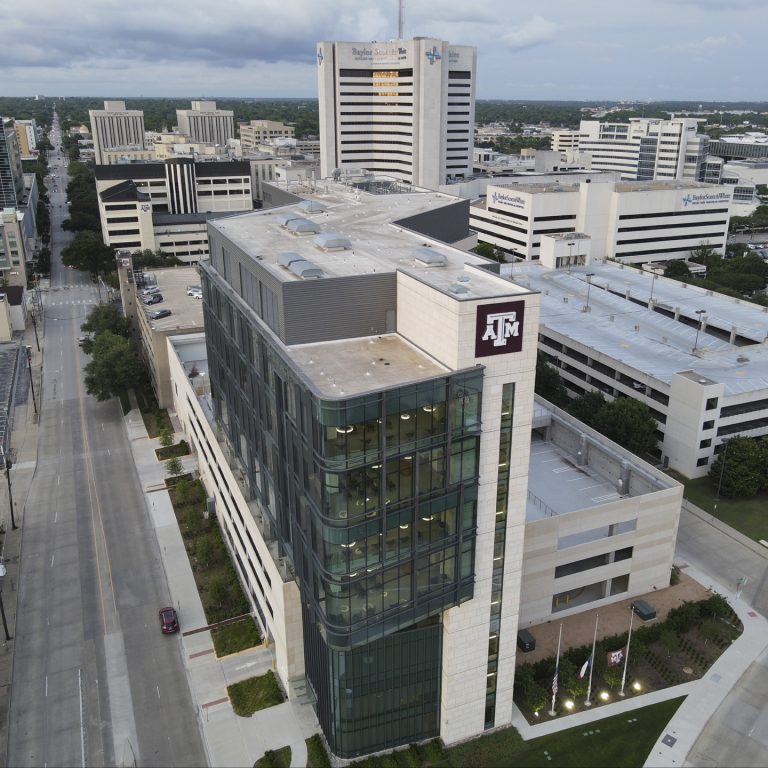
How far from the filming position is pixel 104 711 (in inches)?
1932

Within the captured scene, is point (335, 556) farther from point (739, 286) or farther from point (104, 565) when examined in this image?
point (739, 286)

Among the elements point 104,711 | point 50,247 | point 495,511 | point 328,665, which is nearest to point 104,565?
point 104,711

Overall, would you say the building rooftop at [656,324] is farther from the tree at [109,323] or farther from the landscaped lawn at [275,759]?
the tree at [109,323]

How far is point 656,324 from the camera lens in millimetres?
102938

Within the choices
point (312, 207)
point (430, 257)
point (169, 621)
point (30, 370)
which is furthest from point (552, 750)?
point (30, 370)

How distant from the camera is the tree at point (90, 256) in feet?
529

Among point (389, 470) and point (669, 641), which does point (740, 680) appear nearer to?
point (669, 641)

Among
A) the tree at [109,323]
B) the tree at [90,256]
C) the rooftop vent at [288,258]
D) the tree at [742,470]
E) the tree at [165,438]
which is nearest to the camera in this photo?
the rooftop vent at [288,258]

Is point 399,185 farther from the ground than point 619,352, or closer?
farther from the ground

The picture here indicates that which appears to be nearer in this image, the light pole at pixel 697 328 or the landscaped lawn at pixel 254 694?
the landscaped lawn at pixel 254 694

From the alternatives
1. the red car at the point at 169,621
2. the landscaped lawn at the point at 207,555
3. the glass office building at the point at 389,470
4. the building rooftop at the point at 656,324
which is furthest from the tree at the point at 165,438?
the building rooftop at the point at 656,324

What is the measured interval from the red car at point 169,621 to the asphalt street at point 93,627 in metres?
0.66

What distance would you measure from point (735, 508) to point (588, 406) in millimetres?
19929

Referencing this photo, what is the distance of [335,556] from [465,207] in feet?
183
